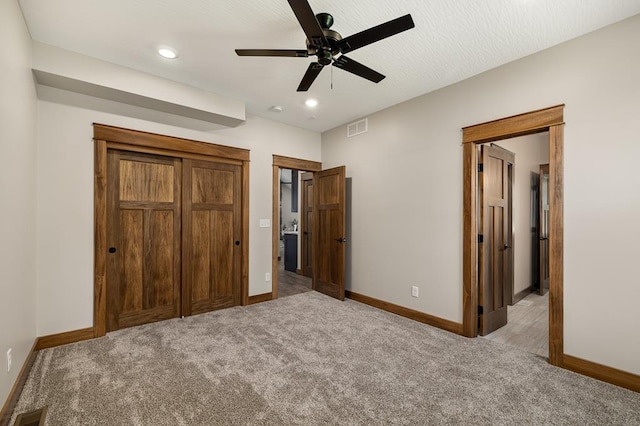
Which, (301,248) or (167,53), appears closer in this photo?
(167,53)

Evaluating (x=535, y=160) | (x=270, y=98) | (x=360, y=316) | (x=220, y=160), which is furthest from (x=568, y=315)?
(x=220, y=160)

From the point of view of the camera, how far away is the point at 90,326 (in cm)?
Answer: 291

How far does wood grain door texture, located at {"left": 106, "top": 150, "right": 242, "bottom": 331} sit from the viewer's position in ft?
10.4

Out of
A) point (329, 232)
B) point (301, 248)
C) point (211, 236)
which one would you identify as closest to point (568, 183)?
point (329, 232)

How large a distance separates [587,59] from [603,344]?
2.31 metres

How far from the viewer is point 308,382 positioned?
2.18 m

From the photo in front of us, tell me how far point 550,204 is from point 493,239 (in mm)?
887

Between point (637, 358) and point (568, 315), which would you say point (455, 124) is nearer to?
point (568, 315)

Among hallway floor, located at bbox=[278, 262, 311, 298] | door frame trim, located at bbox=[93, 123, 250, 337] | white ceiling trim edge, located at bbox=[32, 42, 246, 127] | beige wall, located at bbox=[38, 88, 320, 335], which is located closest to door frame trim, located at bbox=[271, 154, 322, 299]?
hallway floor, located at bbox=[278, 262, 311, 298]

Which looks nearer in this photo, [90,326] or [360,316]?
[90,326]

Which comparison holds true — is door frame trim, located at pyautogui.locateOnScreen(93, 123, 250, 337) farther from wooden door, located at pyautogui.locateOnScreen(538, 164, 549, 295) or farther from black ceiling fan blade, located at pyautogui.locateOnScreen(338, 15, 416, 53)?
wooden door, located at pyautogui.locateOnScreen(538, 164, 549, 295)

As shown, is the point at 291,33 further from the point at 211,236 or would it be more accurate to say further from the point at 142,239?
the point at 142,239

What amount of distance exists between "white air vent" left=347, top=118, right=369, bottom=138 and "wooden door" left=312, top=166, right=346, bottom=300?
24.3 inches

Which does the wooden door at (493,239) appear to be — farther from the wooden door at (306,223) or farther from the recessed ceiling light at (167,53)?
the wooden door at (306,223)
